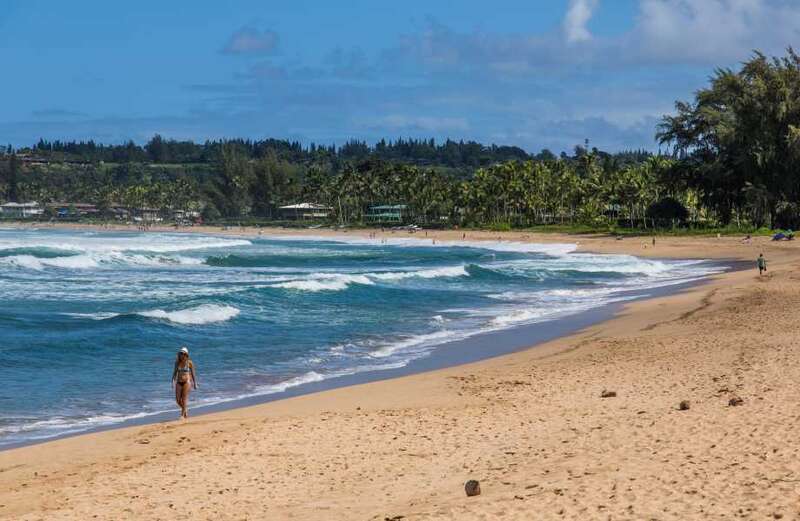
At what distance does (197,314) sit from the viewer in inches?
1126

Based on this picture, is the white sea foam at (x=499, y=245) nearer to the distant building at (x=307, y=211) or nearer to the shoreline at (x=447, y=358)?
the shoreline at (x=447, y=358)

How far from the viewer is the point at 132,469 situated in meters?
11.2

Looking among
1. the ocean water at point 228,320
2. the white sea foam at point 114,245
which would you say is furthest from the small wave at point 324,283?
the white sea foam at point 114,245

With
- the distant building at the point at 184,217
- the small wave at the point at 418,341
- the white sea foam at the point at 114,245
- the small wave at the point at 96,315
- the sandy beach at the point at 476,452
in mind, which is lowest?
the small wave at the point at 418,341

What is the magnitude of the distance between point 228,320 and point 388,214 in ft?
405

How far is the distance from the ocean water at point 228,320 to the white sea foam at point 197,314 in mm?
58

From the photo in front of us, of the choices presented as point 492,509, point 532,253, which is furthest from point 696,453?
point 532,253

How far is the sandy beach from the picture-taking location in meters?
8.62

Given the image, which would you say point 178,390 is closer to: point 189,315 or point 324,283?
point 189,315

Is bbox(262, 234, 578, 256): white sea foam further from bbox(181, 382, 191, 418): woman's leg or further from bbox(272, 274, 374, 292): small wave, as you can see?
bbox(181, 382, 191, 418): woman's leg

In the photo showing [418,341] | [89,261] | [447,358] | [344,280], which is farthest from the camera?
[89,261]

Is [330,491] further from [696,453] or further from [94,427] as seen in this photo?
[94,427]

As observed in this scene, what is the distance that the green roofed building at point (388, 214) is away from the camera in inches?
5773

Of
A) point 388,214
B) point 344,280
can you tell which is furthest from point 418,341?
point 388,214
